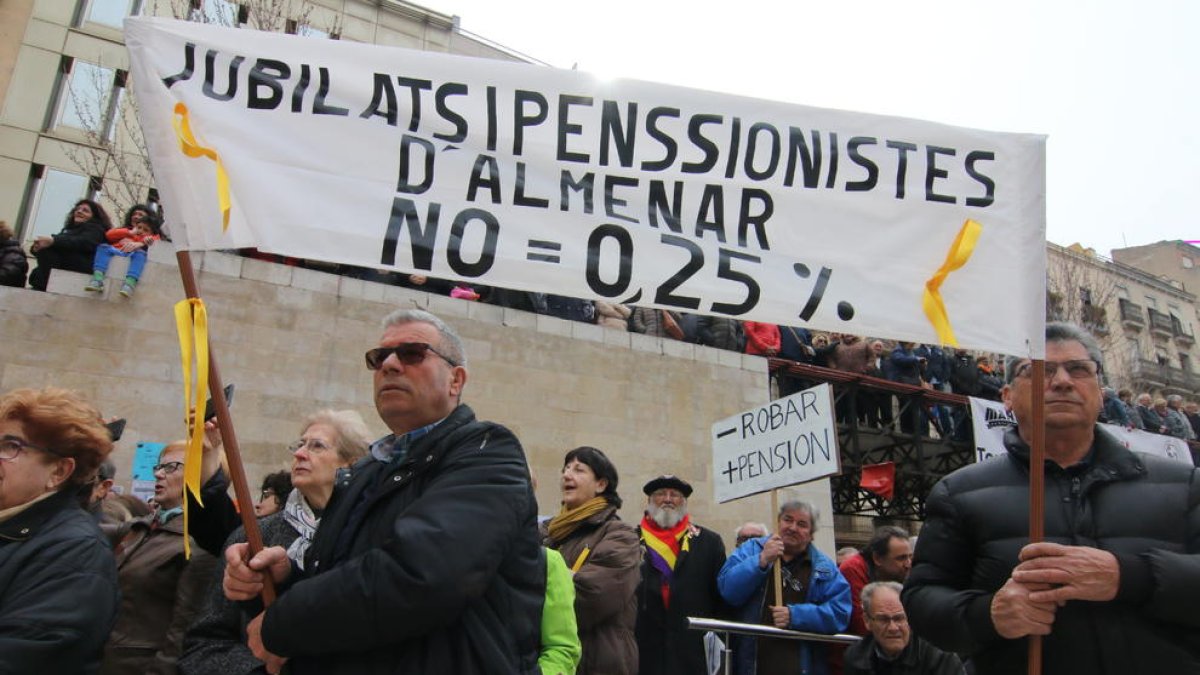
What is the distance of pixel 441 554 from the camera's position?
2018 mm

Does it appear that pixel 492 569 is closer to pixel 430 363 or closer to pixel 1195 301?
pixel 430 363

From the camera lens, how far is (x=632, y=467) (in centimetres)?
1051

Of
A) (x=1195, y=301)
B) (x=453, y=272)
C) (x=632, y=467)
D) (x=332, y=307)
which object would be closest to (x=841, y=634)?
(x=453, y=272)

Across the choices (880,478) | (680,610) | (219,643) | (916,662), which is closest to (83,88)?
(880,478)

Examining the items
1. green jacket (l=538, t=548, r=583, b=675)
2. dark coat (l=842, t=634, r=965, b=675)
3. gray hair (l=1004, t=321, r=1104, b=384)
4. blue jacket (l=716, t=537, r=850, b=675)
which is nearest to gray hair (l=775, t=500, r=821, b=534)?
blue jacket (l=716, t=537, r=850, b=675)

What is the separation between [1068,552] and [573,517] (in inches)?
112

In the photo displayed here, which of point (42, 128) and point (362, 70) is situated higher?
point (42, 128)

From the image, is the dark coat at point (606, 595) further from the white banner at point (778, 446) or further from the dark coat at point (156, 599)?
the white banner at point (778, 446)

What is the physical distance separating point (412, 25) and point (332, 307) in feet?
50.8

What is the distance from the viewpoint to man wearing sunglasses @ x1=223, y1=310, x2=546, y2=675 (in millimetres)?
1999

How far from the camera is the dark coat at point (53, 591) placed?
249 cm

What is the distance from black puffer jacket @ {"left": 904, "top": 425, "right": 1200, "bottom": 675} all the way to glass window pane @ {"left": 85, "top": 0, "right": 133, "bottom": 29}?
2186 centimetres

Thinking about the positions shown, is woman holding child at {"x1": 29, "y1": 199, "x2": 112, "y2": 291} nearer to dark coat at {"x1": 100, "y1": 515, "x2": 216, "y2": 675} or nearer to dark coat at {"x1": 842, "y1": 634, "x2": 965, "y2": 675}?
dark coat at {"x1": 100, "y1": 515, "x2": 216, "y2": 675}

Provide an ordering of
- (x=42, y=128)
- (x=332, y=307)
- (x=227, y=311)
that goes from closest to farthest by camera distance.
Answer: (x=227, y=311) < (x=332, y=307) < (x=42, y=128)
